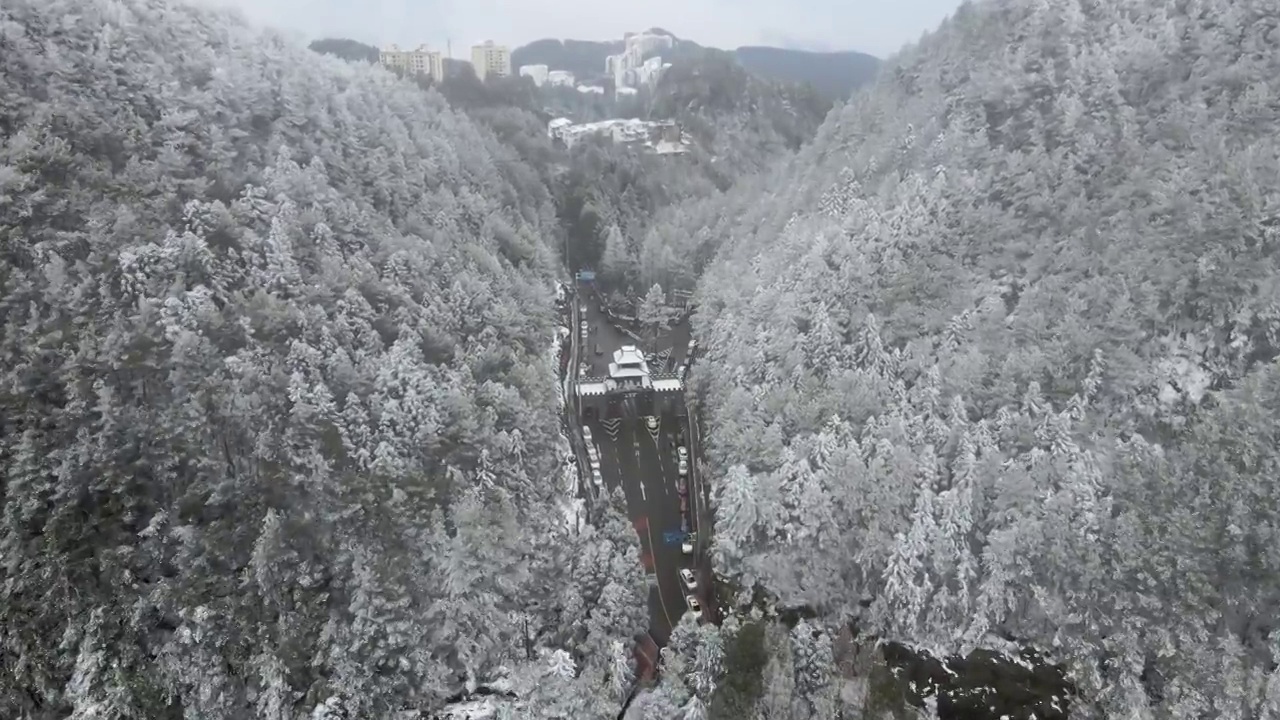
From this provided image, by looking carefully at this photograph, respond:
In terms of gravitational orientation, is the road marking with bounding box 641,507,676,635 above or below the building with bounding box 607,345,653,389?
below

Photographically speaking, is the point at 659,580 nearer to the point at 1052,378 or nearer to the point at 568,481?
the point at 568,481

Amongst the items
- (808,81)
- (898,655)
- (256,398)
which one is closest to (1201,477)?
(898,655)

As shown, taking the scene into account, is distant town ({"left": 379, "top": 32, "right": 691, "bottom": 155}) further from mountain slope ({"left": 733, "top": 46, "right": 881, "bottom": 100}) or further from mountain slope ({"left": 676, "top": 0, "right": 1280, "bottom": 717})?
mountain slope ({"left": 676, "top": 0, "right": 1280, "bottom": 717})

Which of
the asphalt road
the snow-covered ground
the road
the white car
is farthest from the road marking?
the road

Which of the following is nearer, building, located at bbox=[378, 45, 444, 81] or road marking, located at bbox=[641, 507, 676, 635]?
road marking, located at bbox=[641, 507, 676, 635]

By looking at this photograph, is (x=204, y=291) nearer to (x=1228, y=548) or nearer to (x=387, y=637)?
(x=387, y=637)

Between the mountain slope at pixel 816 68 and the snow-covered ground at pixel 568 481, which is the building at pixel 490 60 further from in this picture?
the snow-covered ground at pixel 568 481

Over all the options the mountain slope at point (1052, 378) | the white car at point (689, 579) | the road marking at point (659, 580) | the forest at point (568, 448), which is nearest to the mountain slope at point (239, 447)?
the forest at point (568, 448)

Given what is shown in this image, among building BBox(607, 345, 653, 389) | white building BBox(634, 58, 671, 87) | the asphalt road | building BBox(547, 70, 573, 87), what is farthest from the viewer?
building BBox(547, 70, 573, 87)
